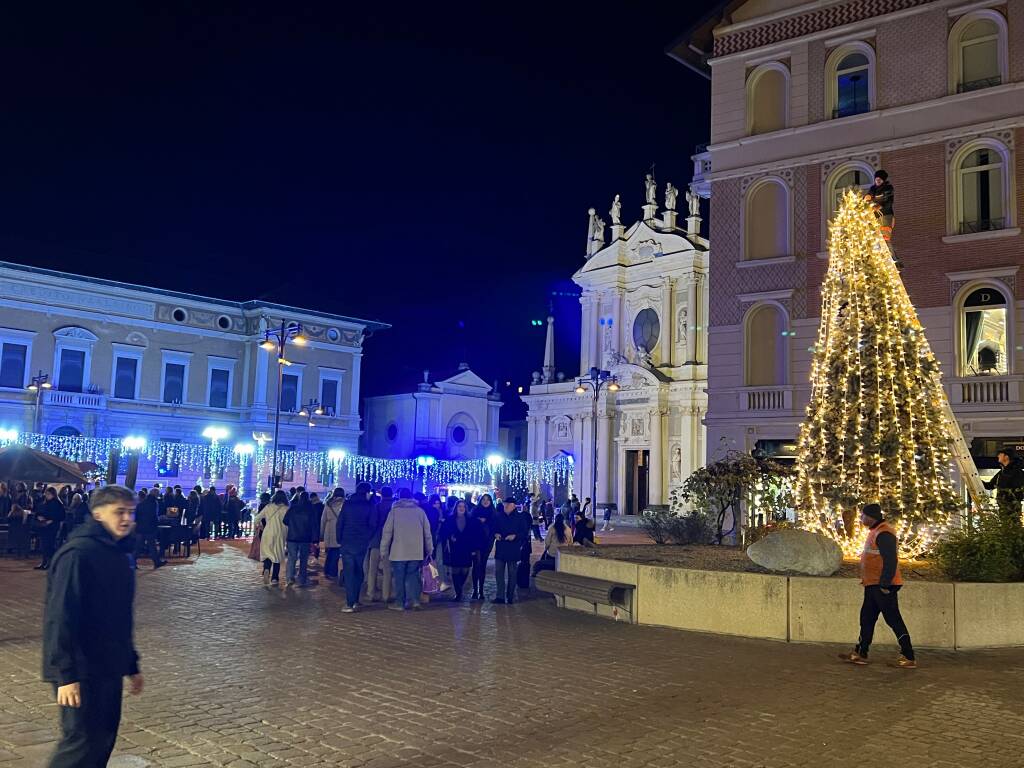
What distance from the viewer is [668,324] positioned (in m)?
49.6

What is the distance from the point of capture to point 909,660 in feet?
31.0

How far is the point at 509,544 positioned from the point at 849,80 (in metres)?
17.5

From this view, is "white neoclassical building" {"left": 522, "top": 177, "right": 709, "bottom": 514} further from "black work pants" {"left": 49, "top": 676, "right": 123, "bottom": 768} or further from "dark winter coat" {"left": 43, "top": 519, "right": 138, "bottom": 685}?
"black work pants" {"left": 49, "top": 676, "right": 123, "bottom": 768}

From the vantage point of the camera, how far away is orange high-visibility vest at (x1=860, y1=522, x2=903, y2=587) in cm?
952

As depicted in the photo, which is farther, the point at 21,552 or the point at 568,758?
the point at 21,552

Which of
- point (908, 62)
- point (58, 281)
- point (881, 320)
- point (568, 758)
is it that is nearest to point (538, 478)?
point (58, 281)

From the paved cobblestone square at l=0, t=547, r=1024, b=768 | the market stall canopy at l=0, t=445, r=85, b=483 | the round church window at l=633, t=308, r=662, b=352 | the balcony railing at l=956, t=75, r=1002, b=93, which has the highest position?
the balcony railing at l=956, t=75, r=1002, b=93

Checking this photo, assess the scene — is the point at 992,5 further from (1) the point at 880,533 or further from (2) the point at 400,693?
(2) the point at 400,693

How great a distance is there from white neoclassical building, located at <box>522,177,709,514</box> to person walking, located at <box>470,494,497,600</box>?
31.8 meters

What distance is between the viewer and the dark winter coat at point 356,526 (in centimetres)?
1319

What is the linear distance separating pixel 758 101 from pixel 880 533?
1948 cm

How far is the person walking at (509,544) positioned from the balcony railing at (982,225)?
14726mm

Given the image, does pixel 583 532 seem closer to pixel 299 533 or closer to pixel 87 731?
pixel 299 533

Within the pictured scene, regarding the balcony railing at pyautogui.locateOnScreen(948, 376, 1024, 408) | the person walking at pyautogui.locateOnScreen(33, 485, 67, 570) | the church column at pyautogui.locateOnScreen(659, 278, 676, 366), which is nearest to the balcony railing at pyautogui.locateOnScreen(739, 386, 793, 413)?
the balcony railing at pyautogui.locateOnScreen(948, 376, 1024, 408)
